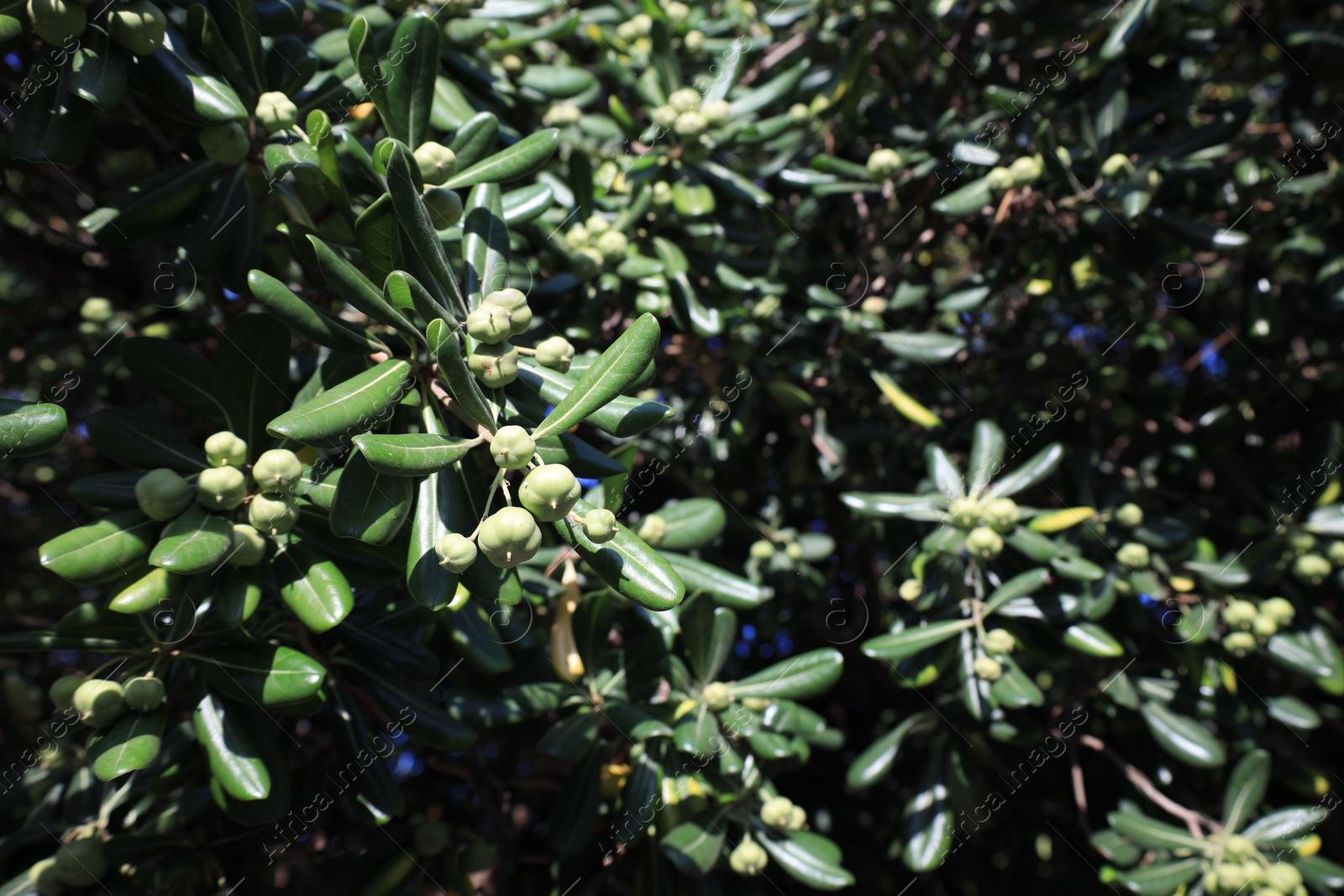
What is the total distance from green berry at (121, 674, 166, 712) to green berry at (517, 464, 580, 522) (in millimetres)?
837

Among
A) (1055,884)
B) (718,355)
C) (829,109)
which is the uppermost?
(829,109)

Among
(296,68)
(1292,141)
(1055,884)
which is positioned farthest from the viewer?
(1055,884)

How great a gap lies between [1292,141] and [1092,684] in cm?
196

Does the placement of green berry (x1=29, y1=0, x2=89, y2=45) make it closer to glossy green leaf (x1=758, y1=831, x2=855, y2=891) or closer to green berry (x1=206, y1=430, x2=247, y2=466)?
green berry (x1=206, y1=430, x2=247, y2=466)

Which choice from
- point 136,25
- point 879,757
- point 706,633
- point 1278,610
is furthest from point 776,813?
point 136,25

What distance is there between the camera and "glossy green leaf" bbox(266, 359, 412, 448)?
40.5 inches

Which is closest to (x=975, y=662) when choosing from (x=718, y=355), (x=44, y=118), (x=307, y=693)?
(x=718, y=355)

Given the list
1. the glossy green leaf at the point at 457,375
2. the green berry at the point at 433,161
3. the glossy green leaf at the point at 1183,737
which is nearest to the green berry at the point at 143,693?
the glossy green leaf at the point at 457,375

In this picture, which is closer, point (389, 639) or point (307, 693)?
point (307, 693)

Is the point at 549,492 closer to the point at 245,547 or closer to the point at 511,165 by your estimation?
the point at 245,547

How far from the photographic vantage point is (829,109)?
2490 mm

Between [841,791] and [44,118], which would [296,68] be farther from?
[841,791]

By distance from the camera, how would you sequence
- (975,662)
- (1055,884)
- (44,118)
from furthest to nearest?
(1055,884) < (975,662) < (44,118)

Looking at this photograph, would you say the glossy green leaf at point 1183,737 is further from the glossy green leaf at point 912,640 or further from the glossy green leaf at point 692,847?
the glossy green leaf at point 692,847
